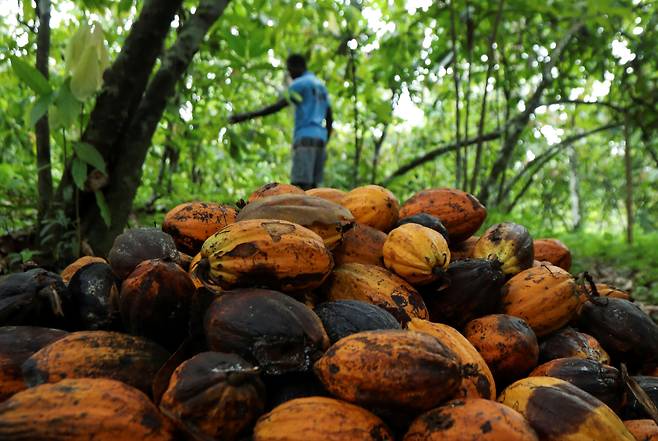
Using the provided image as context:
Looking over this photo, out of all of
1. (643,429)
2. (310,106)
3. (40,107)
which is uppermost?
(310,106)

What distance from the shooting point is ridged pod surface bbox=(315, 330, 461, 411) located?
0.93 metres

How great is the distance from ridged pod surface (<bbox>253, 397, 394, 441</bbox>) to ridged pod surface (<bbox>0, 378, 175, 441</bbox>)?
7.0 inches

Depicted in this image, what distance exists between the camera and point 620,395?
1175 millimetres

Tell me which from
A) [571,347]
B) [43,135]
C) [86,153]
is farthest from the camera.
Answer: [43,135]

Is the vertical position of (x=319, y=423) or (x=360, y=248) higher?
(x=360, y=248)

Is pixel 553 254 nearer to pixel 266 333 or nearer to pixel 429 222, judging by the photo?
pixel 429 222

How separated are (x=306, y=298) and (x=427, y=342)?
1.26 ft

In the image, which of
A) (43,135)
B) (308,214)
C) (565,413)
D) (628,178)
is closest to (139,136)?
(43,135)

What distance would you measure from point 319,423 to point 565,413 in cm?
46

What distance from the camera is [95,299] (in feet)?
4.11

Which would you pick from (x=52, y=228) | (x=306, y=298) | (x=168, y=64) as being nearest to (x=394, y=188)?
(x=168, y=64)

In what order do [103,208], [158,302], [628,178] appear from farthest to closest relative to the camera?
[628,178], [103,208], [158,302]

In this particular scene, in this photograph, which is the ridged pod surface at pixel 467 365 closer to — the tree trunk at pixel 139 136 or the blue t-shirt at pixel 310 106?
the tree trunk at pixel 139 136

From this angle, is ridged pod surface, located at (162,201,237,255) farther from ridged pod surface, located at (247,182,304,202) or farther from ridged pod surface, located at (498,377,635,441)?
ridged pod surface, located at (498,377,635,441)
